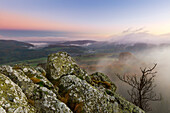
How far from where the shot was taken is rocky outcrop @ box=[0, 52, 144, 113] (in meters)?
7.90

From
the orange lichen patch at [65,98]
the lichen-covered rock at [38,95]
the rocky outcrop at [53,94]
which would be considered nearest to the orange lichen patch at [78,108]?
the rocky outcrop at [53,94]

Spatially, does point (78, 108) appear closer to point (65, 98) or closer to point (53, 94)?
point (65, 98)

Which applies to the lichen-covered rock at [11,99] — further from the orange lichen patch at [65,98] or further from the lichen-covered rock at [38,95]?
the orange lichen patch at [65,98]

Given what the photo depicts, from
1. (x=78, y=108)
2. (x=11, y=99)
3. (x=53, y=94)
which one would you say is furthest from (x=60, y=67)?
(x=11, y=99)

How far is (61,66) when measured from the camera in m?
15.4

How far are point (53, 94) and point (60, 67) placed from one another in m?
5.57

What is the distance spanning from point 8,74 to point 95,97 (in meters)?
9.00

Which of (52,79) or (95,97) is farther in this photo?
(52,79)

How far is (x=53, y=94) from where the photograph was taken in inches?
397

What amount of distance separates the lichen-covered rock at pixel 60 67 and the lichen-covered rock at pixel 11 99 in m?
6.39

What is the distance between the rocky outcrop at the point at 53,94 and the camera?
7899 mm

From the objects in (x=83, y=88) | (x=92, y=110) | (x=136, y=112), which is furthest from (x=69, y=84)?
(x=136, y=112)

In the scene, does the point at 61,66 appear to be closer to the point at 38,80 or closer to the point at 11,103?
the point at 38,80

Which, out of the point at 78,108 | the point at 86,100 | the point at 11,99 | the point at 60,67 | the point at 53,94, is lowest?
the point at 78,108
